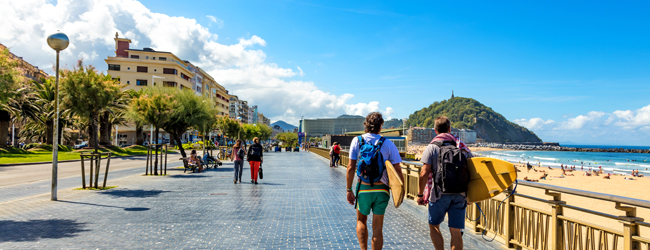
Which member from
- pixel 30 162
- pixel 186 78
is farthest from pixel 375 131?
pixel 186 78

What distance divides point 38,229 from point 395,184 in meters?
5.68

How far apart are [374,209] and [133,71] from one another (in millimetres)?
72051

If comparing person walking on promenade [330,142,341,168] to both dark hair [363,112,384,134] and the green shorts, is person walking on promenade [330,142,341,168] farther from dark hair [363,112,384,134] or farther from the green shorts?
the green shorts

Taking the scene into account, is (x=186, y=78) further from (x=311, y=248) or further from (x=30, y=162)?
(x=311, y=248)

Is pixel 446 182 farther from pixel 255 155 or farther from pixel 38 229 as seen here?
pixel 255 155

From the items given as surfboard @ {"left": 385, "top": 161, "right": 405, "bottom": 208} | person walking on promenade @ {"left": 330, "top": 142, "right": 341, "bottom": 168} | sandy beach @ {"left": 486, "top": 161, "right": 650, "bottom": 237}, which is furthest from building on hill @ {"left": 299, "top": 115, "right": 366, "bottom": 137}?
surfboard @ {"left": 385, "top": 161, "right": 405, "bottom": 208}

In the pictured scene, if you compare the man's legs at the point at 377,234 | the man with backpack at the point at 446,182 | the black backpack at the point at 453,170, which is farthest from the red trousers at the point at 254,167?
the black backpack at the point at 453,170

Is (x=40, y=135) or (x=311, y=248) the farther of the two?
(x=40, y=135)

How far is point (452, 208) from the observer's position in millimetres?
3967

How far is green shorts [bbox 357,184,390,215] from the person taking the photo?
4113 mm

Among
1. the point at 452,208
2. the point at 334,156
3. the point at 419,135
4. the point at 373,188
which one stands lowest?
the point at 334,156

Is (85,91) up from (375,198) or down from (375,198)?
up

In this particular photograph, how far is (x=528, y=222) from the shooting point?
15.2 feet

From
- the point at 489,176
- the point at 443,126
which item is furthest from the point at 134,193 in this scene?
the point at 489,176
